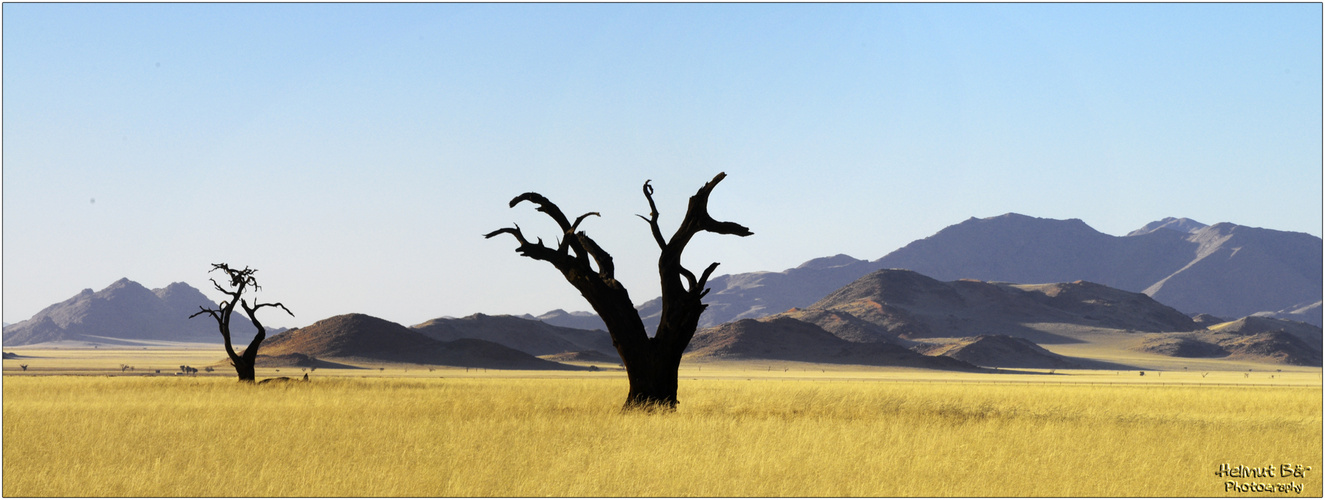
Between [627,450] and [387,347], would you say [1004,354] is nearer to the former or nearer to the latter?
[387,347]

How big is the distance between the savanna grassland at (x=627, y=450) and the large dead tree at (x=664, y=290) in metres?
1.12

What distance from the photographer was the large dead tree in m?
24.0

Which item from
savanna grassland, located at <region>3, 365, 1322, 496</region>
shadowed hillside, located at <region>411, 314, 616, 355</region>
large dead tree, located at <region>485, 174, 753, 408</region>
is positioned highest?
shadowed hillside, located at <region>411, 314, 616, 355</region>

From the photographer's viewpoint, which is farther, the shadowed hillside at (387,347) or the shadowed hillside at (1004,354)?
the shadowed hillside at (1004,354)

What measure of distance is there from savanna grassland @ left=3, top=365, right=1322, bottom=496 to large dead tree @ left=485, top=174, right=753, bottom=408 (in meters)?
1.12

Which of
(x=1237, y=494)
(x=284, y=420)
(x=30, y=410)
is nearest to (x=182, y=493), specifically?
(x=284, y=420)

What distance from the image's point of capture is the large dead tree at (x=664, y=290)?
2403cm

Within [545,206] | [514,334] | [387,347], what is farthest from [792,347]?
[545,206]

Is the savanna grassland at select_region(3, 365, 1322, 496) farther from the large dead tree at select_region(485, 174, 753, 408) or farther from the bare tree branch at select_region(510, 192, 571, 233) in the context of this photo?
the bare tree branch at select_region(510, 192, 571, 233)

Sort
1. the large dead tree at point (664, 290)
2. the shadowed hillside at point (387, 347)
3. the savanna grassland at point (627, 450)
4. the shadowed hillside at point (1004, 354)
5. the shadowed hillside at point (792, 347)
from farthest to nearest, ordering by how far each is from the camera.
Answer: the shadowed hillside at point (1004, 354)
the shadowed hillside at point (792, 347)
the shadowed hillside at point (387, 347)
the large dead tree at point (664, 290)
the savanna grassland at point (627, 450)

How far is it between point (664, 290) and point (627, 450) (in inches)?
321

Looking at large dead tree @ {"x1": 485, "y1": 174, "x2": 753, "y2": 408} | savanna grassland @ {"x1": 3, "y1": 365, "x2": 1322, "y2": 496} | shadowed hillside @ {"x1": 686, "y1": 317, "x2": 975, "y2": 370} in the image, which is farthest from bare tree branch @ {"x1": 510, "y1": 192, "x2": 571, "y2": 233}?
shadowed hillside @ {"x1": 686, "y1": 317, "x2": 975, "y2": 370}

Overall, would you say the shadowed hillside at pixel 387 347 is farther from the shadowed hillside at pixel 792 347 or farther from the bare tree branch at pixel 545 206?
the bare tree branch at pixel 545 206

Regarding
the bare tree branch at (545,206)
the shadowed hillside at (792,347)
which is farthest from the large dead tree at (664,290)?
the shadowed hillside at (792,347)
